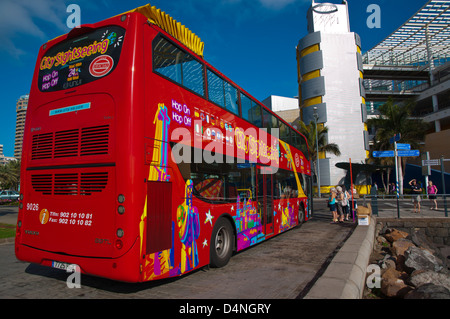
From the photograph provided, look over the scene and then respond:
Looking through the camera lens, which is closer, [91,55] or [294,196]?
[91,55]

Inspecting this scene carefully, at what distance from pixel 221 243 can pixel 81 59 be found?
439 centimetres

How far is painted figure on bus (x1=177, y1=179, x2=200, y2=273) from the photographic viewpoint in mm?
4902

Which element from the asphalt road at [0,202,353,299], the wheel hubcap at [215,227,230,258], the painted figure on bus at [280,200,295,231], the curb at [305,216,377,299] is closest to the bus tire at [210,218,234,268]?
the wheel hubcap at [215,227,230,258]

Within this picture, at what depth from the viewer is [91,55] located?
4.80 meters

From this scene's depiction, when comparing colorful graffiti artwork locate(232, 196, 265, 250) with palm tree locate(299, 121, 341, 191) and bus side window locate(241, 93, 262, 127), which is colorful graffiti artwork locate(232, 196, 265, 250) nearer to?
bus side window locate(241, 93, 262, 127)

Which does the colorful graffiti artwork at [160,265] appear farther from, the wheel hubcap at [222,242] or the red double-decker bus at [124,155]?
the wheel hubcap at [222,242]

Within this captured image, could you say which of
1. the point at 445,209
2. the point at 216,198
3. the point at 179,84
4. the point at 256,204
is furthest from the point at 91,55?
the point at 445,209

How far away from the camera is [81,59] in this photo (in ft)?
16.0

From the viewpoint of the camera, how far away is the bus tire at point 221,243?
5879mm

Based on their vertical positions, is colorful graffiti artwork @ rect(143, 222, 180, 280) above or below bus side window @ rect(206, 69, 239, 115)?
below

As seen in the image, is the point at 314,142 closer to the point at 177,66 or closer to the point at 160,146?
the point at 177,66

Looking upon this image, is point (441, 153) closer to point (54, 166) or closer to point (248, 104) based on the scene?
point (248, 104)

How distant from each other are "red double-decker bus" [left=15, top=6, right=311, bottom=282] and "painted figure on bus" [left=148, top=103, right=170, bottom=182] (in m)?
0.02
